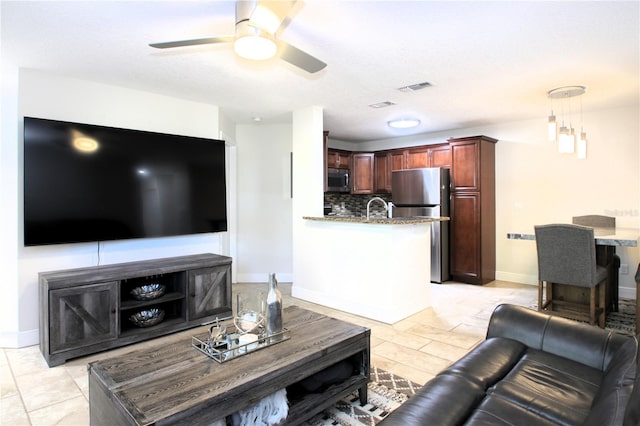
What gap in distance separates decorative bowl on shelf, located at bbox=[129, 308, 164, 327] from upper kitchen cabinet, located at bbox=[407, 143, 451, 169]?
14.4 feet

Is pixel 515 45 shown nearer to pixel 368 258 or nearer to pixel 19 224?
pixel 368 258

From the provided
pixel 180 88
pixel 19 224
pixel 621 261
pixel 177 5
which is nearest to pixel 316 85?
pixel 180 88

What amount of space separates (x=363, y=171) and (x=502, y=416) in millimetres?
5295

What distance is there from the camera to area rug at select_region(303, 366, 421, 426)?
2020 mm

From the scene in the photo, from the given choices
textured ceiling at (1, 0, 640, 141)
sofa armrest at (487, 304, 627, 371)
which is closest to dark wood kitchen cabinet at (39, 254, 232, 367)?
textured ceiling at (1, 0, 640, 141)

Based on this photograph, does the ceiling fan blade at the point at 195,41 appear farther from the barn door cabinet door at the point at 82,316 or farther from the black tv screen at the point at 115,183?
the barn door cabinet door at the point at 82,316

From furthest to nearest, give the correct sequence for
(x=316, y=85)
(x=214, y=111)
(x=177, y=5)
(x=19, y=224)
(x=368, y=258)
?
1. (x=214, y=111)
2. (x=368, y=258)
3. (x=316, y=85)
4. (x=19, y=224)
5. (x=177, y=5)

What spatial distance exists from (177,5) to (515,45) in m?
2.33

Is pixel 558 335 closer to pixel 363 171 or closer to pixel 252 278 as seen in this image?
pixel 252 278

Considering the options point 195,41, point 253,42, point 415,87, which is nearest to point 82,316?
point 195,41

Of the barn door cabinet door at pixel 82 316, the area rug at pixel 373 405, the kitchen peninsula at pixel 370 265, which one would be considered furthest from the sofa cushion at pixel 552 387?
the barn door cabinet door at pixel 82 316

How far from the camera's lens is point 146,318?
3197 millimetres

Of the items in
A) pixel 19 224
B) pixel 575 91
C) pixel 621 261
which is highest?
pixel 575 91

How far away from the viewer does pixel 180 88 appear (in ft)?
11.7
